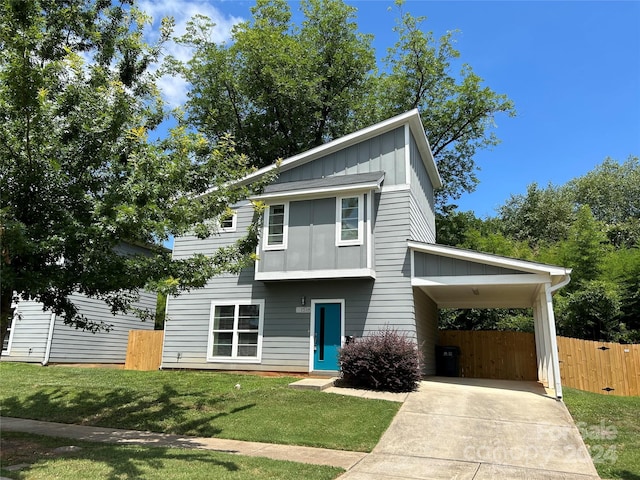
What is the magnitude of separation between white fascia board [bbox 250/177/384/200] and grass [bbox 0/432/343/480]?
318 inches

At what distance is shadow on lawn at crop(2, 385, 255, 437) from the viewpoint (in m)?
8.21

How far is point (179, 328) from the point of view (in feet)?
48.3

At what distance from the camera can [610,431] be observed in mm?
7648

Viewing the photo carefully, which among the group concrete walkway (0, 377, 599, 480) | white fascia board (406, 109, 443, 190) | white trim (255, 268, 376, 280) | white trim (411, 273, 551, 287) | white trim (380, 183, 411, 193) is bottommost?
concrete walkway (0, 377, 599, 480)

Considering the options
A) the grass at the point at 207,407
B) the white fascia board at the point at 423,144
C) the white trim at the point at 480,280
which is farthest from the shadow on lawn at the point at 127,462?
the white fascia board at the point at 423,144

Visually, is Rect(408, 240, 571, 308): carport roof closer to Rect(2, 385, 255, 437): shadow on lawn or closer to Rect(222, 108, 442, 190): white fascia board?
Rect(222, 108, 442, 190): white fascia board

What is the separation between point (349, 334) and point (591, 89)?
38.0 feet

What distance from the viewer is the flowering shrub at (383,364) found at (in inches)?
409

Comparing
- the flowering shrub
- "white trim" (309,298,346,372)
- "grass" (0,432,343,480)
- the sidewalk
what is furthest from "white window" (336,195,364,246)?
"grass" (0,432,343,480)

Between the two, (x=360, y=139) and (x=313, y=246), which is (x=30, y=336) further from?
(x=360, y=139)

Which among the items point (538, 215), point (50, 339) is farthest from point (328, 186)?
point (538, 215)

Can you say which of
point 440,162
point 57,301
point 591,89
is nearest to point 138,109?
point 57,301

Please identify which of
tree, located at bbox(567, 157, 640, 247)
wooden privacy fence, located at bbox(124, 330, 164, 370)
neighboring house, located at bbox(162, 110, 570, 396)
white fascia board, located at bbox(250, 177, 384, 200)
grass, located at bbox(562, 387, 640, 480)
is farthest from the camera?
tree, located at bbox(567, 157, 640, 247)

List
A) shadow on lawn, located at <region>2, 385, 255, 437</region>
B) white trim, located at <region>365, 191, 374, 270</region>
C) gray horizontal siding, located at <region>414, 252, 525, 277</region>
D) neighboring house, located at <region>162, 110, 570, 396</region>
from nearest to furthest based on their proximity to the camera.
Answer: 1. shadow on lawn, located at <region>2, 385, 255, 437</region>
2. gray horizontal siding, located at <region>414, 252, 525, 277</region>
3. neighboring house, located at <region>162, 110, 570, 396</region>
4. white trim, located at <region>365, 191, 374, 270</region>
